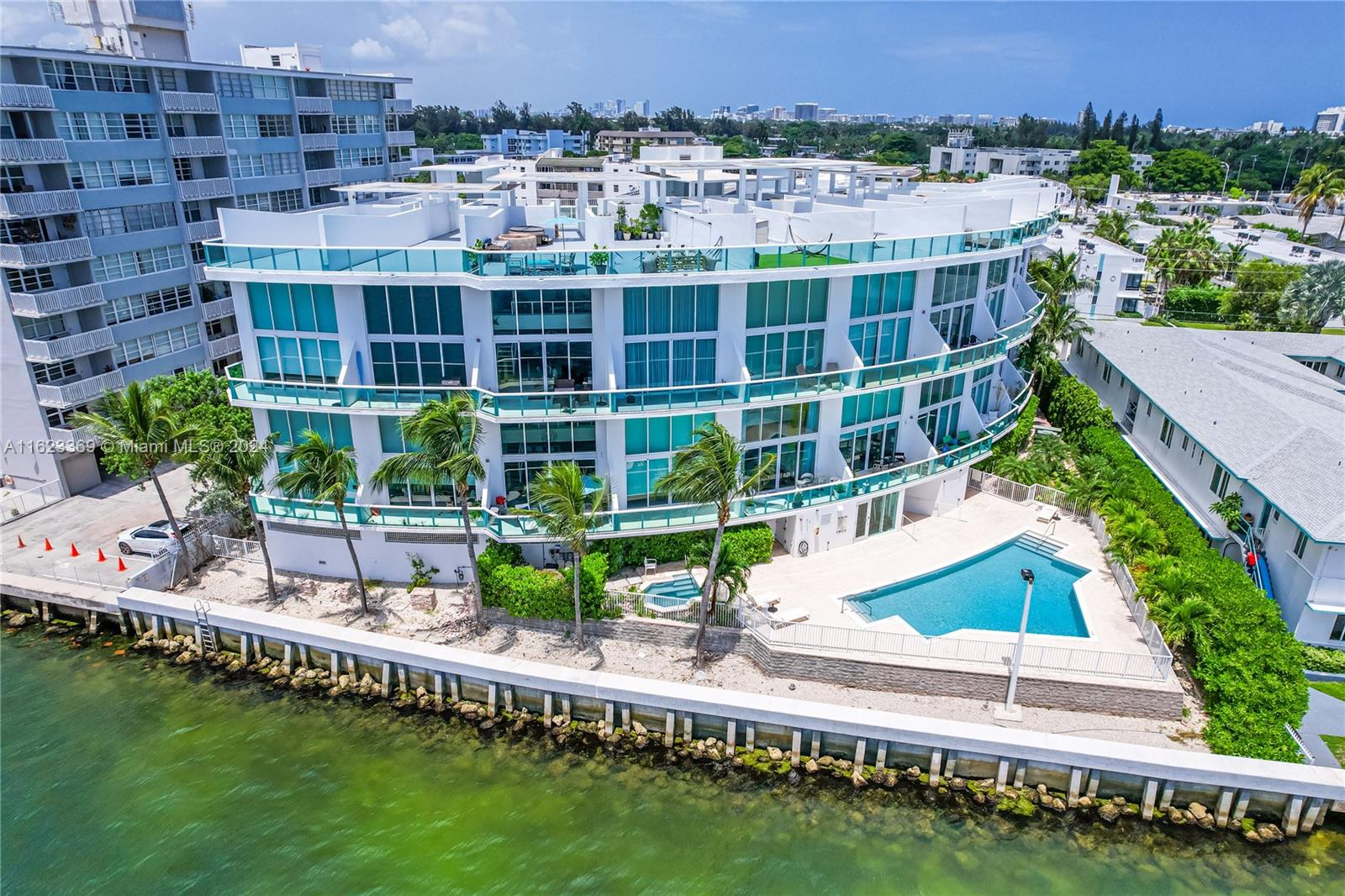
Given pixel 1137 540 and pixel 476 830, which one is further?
pixel 1137 540

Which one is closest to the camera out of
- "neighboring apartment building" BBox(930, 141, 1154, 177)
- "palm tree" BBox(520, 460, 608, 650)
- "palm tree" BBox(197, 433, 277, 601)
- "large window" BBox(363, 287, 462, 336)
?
"palm tree" BBox(520, 460, 608, 650)

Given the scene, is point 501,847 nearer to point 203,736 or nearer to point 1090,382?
point 203,736

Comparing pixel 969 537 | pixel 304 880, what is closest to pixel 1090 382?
pixel 969 537

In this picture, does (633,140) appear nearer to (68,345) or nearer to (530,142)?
(530,142)

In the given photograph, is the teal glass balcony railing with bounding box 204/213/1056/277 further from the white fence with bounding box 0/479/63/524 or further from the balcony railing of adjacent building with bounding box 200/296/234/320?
the balcony railing of adjacent building with bounding box 200/296/234/320

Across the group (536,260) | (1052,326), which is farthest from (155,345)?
(1052,326)

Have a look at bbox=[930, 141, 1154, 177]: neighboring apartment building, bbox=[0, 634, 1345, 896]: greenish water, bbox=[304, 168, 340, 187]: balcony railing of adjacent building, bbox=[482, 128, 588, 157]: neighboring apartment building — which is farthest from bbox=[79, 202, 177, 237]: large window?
bbox=[482, 128, 588, 157]: neighboring apartment building

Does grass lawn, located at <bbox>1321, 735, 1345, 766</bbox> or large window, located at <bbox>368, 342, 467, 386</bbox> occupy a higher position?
large window, located at <bbox>368, 342, 467, 386</bbox>
